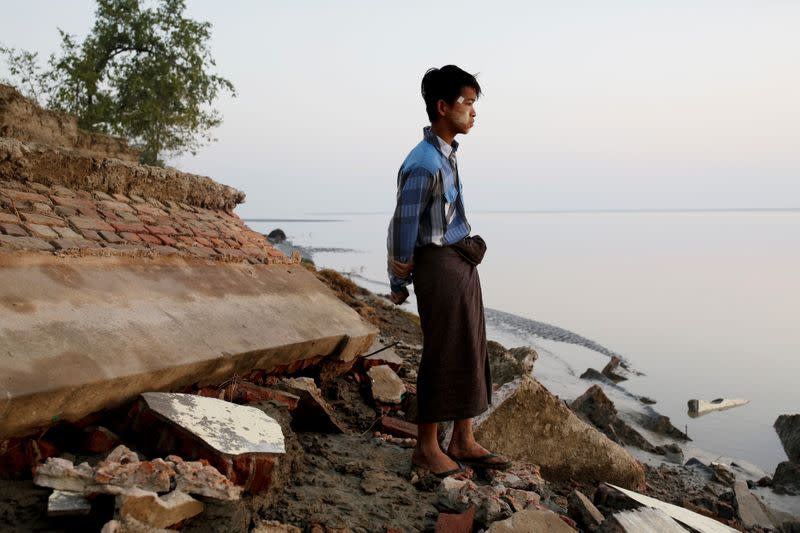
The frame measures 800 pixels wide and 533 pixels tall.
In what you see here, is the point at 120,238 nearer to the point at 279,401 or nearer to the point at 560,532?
the point at 279,401

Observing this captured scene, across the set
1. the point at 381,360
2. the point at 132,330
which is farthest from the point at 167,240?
the point at 381,360

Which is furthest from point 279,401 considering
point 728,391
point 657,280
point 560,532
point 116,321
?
point 657,280

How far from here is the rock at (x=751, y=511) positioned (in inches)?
176

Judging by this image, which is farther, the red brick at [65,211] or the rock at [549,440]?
the rock at [549,440]

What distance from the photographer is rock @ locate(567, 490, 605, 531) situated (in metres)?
3.02

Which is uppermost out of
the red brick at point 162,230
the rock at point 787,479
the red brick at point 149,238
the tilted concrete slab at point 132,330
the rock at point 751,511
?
the red brick at point 162,230

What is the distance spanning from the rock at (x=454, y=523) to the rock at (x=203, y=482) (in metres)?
0.82

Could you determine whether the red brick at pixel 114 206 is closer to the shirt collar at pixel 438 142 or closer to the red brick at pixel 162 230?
the red brick at pixel 162 230

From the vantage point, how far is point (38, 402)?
2.48 m

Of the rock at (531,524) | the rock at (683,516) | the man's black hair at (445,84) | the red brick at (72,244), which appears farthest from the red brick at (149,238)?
the rock at (683,516)

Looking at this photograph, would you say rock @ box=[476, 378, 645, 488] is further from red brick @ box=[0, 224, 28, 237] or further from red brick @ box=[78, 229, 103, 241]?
red brick @ box=[0, 224, 28, 237]

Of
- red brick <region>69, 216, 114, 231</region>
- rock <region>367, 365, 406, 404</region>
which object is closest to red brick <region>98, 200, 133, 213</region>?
red brick <region>69, 216, 114, 231</region>

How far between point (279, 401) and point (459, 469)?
38.9 inches

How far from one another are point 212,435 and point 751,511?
3877mm
